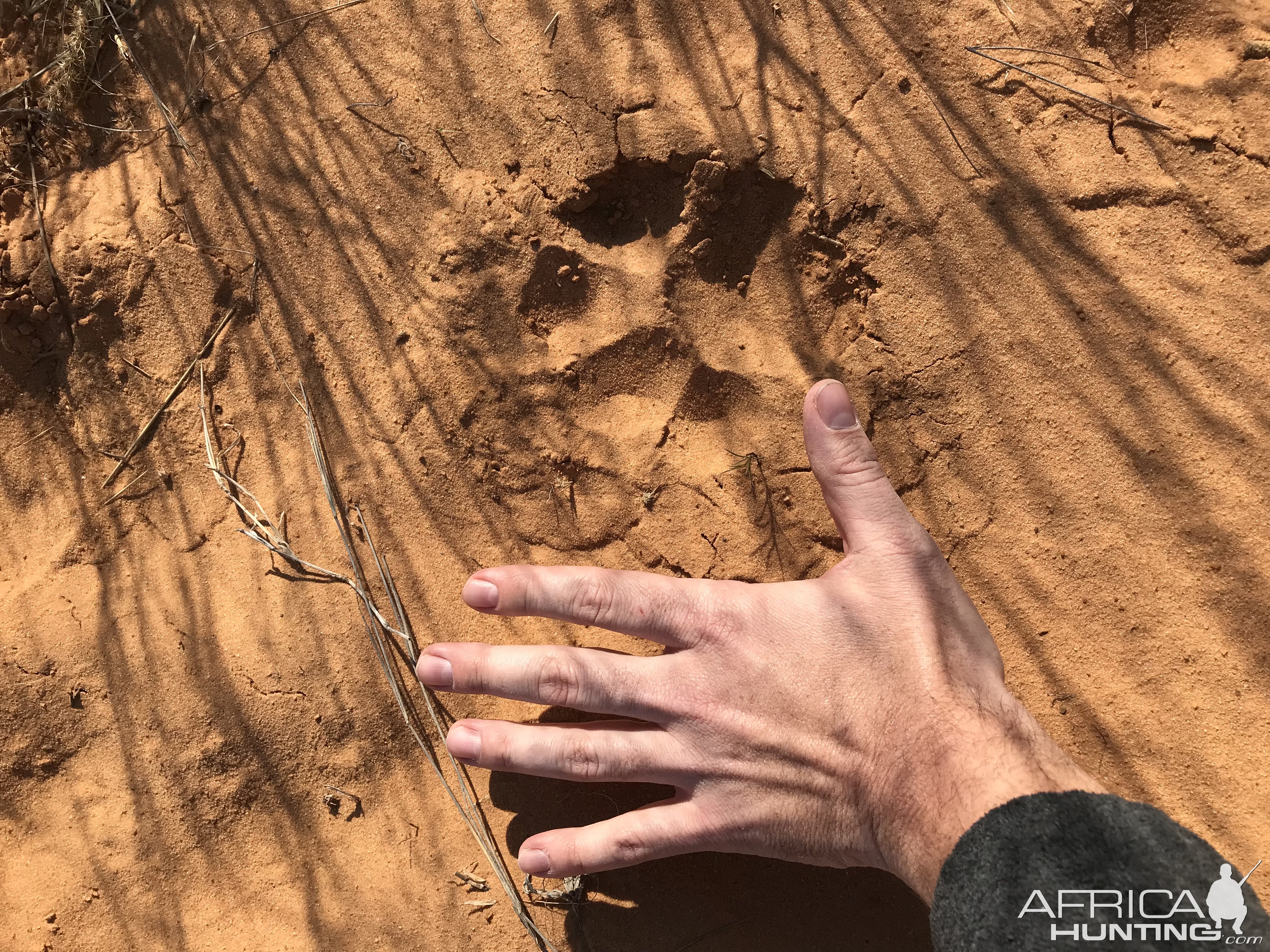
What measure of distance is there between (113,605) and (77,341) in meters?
0.67

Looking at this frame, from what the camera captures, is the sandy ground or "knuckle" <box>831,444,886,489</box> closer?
"knuckle" <box>831,444,886,489</box>

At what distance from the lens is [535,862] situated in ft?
5.93

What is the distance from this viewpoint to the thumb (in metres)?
1.77

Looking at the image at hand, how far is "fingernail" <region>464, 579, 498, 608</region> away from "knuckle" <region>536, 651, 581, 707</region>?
172 millimetres

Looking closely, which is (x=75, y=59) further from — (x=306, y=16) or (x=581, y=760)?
(x=581, y=760)

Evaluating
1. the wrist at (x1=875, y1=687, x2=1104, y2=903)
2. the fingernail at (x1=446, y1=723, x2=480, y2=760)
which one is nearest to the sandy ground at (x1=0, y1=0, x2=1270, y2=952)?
the fingernail at (x1=446, y1=723, x2=480, y2=760)

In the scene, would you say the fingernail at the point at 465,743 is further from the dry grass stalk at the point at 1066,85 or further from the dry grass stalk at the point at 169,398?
A: the dry grass stalk at the point at 1066,85

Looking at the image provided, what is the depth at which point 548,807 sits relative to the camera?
1.94m

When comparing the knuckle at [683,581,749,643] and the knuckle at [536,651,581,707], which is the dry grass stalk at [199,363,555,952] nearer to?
the knuckle at [536,651,581,707]

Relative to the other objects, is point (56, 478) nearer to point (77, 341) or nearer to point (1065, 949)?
point (77, 341)

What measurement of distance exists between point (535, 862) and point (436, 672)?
46 cm

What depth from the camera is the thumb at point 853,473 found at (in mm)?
1773

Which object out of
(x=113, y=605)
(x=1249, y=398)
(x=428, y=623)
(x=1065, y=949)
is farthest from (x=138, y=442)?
(x=1249, y=398)

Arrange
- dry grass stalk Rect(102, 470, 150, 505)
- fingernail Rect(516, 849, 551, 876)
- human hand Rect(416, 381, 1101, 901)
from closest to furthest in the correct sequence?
human hand Rect(416, 381, 1101, 901) < fingernail Rect(516, 849, 551, 876) < dry grass stalk Rect(102, 470, 150, 505)
